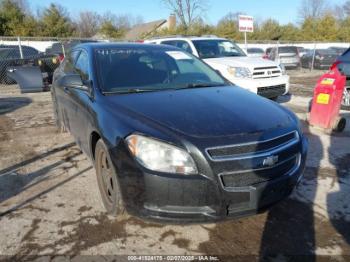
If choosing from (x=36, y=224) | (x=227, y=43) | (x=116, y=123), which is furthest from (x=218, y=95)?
(x=227, y=43)

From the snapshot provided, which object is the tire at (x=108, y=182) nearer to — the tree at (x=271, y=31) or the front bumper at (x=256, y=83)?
the front bumper at (x=256, y=83)

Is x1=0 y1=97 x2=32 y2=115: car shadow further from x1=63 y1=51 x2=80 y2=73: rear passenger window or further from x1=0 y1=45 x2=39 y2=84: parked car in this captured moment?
x1=63 y1=51 x2=80 y2=73: rear passenger window

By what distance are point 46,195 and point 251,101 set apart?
2507 millimetres

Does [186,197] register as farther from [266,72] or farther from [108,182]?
[266,72]

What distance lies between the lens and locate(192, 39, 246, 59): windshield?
920 cm

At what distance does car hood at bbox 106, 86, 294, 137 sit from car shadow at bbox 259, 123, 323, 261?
81 cm

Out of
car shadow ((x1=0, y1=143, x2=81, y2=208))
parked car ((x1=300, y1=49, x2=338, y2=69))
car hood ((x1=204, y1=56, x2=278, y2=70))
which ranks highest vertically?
car hood ((x1=204, y1=56, x2=278, y2=70))

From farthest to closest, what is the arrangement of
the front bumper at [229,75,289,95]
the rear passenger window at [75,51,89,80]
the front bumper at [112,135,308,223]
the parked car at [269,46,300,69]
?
the parked car at [269,46,300,69], the front bumper at [229,75,289,95], the rear passenger window at [75,51,89,80], the front bumper at [112,135,308,223]

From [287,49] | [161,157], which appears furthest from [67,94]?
[287,49]

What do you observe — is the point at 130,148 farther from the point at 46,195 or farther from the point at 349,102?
the point at 349,102

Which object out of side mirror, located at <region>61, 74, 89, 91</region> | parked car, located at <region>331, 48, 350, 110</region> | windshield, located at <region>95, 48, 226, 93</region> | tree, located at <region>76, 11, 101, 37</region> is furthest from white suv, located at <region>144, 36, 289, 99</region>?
tree, located at <region>76, 11, 101, 37</region>

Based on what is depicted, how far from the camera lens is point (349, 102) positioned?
8.27m

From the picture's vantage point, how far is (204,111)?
121 inches

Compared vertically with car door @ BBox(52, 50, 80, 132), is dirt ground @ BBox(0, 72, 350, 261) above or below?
below
